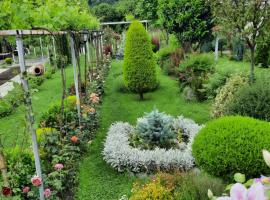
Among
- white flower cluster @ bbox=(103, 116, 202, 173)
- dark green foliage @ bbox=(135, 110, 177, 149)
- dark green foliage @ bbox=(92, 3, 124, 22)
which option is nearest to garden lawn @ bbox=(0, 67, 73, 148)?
white flower cluster @ bbox=(103, 116, 202, 173)

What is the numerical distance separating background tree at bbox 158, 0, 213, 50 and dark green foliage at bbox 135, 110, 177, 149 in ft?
23.4

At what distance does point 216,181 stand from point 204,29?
9612 mm

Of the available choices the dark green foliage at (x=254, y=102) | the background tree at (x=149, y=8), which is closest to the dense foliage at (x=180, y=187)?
the dark green foliage at (x=254, y=102)

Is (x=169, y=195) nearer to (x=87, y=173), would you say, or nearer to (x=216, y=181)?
(x=216, y=181)

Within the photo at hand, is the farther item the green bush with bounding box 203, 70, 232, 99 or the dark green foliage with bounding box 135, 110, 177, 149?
the green bush with bounding box 203, 70, 232, 99

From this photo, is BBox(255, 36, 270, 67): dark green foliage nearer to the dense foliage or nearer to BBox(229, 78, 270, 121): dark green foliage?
BBox(229, 78, 270, 121): dark green foliage

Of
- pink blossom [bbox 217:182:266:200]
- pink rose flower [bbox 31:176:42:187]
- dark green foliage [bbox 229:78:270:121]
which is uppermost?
pink blossom [bbox 217:182:266:200]

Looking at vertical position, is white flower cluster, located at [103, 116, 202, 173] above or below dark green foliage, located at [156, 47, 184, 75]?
below

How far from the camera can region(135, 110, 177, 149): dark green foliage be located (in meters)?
5.37

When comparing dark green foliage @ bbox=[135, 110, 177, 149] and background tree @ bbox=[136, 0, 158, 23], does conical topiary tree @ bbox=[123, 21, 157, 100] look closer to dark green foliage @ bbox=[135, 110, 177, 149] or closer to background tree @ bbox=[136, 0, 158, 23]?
dark green foliage @ bbox=[135, 110, 177, 149]

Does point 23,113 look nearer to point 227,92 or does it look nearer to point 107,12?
point 227,92

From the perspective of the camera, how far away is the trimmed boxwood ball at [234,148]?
3.80 metres

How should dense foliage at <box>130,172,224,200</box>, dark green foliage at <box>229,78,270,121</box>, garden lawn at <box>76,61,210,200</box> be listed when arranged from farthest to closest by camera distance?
dark green foliage at <box>229,78,270,121</box> < garden lawn at <box>76,61,210,200</box> < dense foliage at <box>130,172,224,200</box>

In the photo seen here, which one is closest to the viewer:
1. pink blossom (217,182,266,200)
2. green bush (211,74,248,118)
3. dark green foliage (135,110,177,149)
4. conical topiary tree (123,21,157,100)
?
pink blossom (217,182,266,200)
